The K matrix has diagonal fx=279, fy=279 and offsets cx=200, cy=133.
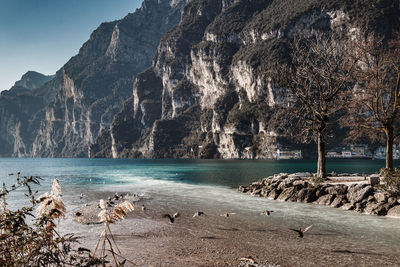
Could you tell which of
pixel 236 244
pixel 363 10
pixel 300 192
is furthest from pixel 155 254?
pixel 363 10

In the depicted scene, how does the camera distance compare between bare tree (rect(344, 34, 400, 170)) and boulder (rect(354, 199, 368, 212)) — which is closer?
boulder (rect(354, 199, 368, 212))

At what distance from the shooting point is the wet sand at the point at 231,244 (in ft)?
35.9

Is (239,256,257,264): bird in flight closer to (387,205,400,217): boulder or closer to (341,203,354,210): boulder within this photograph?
(387,205,400,217): boulder

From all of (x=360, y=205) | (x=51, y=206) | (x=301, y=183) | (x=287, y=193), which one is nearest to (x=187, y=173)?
(x=301, y=183)

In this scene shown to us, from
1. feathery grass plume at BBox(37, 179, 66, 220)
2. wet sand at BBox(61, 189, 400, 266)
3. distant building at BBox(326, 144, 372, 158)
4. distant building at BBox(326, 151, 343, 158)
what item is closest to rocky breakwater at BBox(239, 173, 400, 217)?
wet sand at BBox(61, 189, 400, 266)

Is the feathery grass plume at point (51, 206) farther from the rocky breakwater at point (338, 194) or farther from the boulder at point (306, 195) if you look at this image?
the boulder at point (306, 195)

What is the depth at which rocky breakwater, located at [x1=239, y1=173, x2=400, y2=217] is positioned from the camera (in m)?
19.7

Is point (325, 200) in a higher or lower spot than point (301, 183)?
lower

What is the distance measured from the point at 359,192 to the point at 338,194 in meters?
2.00

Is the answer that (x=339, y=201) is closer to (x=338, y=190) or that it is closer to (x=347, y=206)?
(x=347, y=206)

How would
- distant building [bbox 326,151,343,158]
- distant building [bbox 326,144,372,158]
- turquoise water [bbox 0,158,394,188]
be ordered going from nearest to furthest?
turquoise water [bbox 0,158,394,188], distant building [bbox 326,144,372,158], distant building [bbox 326,151,343,158]

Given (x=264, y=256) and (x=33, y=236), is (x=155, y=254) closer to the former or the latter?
(x=264, y=256)

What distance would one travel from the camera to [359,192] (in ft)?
71.9

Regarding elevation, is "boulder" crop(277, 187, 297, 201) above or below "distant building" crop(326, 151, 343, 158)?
above
